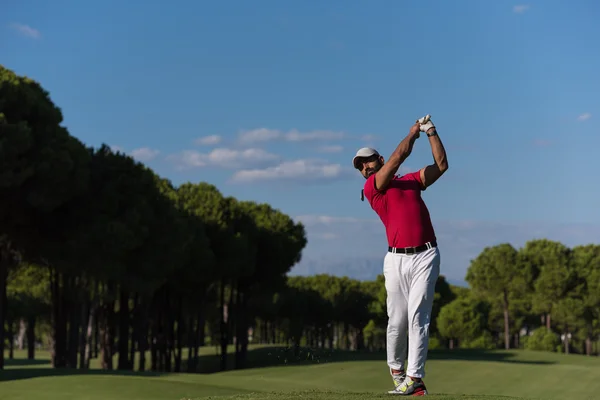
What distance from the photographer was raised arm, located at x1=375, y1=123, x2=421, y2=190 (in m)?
11.2

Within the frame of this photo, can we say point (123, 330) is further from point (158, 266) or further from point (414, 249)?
point (414, 249)

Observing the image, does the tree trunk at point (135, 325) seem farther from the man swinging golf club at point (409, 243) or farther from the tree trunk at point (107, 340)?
the man swinging golf club at point (409, 243)

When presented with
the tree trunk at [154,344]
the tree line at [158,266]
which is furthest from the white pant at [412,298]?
the tree trunk at [154,344]

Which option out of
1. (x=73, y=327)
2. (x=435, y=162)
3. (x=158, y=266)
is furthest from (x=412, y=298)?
(x=73, y=327)

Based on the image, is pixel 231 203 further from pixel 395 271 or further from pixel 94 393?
pixel 395 271

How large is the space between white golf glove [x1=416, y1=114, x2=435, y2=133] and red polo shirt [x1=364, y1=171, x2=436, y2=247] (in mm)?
571

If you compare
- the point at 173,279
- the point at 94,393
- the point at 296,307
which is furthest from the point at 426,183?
the point at 296,307

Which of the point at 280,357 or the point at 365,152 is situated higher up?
the point at 365,152

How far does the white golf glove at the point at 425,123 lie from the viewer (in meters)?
11.5

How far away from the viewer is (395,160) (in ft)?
36.9

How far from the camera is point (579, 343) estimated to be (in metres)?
117

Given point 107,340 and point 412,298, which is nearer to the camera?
point 412,298

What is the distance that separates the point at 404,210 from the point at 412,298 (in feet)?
3.58

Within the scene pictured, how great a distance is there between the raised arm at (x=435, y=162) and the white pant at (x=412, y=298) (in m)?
0.89
